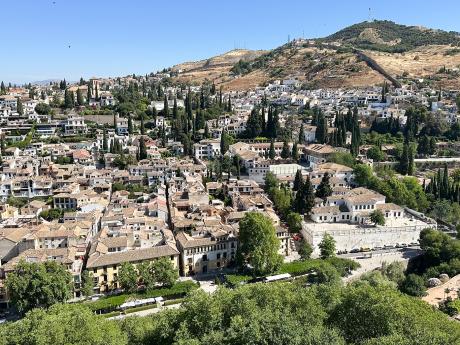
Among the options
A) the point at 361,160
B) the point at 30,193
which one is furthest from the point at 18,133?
the point at 361,160

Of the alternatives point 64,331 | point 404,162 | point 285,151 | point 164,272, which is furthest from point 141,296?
point 404,162

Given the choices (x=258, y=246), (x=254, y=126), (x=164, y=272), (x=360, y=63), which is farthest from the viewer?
(x=360, y=63)

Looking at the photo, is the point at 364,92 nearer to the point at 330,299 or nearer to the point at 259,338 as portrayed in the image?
the point at 330,299

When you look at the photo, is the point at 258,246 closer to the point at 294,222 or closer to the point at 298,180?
the point at 294,222

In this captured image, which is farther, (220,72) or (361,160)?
(220,72)

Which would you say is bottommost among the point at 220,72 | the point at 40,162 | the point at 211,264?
the point at 211,264

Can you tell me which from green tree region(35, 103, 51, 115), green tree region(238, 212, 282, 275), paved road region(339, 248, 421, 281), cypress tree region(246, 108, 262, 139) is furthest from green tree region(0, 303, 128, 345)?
green tree region(35, 103, 51, 115)
